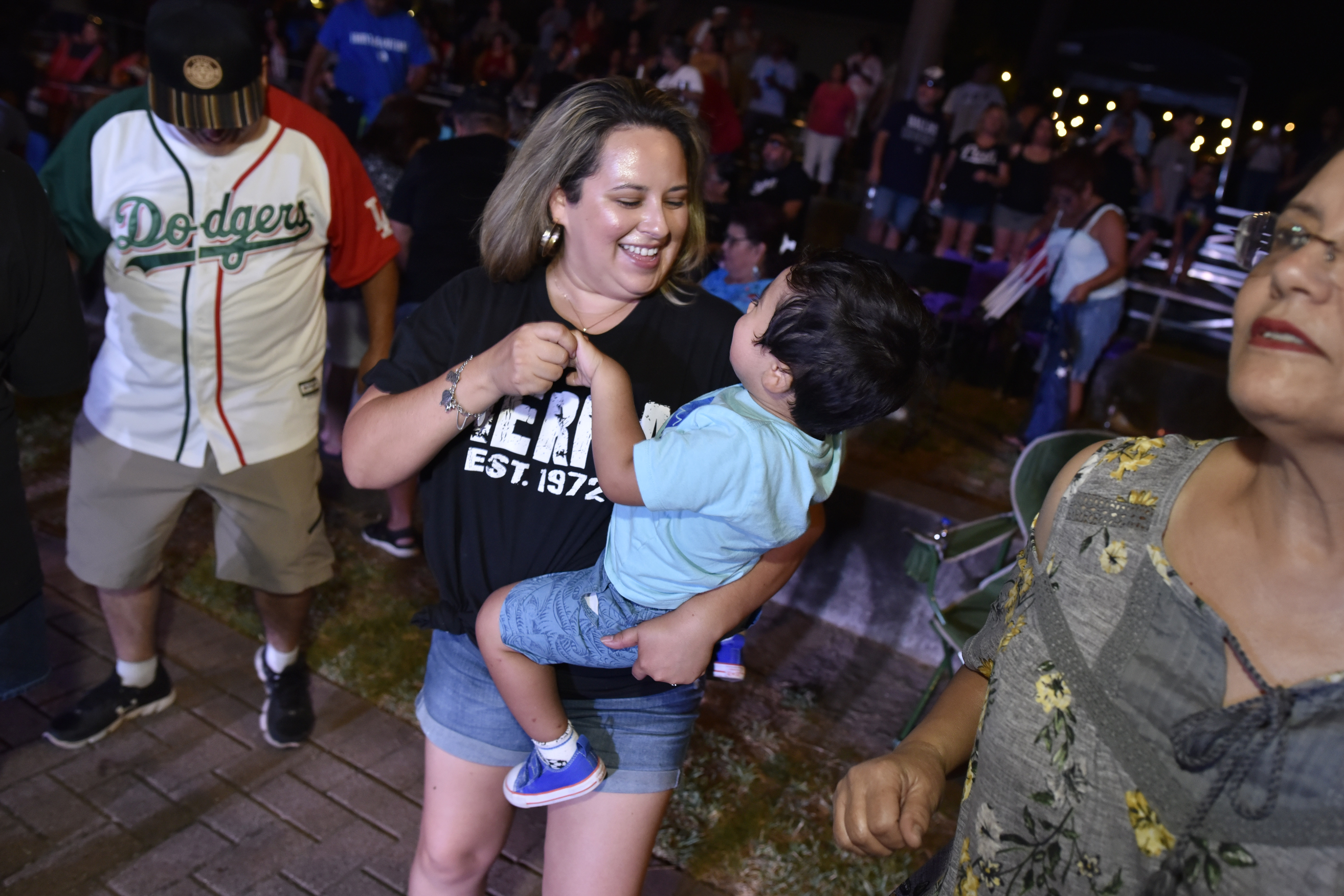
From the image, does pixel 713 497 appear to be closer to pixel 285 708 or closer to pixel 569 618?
pixel 569 618

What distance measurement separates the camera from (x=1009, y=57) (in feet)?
70.9

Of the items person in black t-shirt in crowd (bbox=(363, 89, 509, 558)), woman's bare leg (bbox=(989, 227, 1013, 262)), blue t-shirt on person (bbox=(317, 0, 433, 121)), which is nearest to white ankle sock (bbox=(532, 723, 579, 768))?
person in black t-shirt in crowd (bbox=(363, 89, 509, 558))

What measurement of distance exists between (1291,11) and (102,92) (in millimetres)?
21508

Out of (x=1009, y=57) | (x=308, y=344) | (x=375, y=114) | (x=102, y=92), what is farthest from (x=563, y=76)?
(x=1009, y=57)

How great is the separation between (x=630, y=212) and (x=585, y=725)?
1.04 metres

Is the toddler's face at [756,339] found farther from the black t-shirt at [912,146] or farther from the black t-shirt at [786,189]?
the black t-shirt at [912,146]

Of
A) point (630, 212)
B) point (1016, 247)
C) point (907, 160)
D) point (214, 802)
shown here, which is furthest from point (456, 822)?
point (907, 160)

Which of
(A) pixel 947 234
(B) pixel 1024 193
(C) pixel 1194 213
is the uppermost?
(C) pixel 1194 213

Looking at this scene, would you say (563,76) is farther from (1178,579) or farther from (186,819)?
(1178,579)

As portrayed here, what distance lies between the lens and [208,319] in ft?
9.12

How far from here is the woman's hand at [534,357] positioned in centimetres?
152

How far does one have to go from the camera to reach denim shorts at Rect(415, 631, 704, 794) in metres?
1.90

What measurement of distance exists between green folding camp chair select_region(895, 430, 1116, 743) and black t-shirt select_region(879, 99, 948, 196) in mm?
5419

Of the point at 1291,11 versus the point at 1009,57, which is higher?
the point at 1291,11
